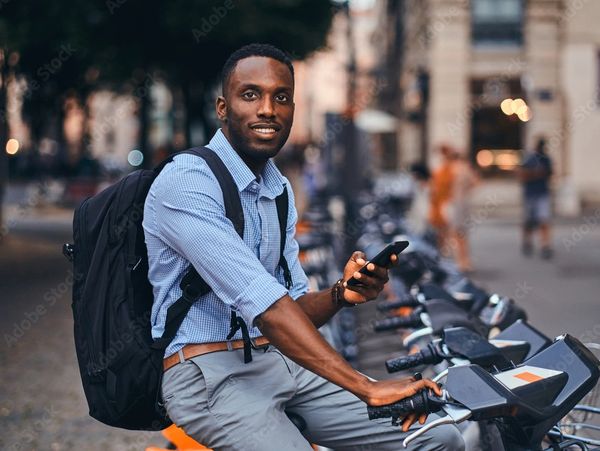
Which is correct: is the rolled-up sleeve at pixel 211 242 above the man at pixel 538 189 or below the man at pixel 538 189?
above

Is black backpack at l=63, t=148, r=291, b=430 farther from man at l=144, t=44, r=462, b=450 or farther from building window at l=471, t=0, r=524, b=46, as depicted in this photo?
building window at l=471, t=0, r=524, b=46

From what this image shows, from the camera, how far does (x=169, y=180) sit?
2.33m

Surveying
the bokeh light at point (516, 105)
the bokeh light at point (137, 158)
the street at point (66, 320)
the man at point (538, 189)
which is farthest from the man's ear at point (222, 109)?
the bokeh light at point (516, 105)

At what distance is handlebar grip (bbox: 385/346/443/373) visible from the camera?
276cm

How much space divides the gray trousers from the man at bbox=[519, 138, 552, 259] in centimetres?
1233

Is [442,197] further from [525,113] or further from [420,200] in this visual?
[525,113]

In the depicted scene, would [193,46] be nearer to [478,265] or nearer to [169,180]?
[478,265]

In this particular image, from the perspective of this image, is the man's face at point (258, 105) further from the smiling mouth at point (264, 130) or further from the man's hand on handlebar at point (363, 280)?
the man's hand on handlebar at point (363, 280)

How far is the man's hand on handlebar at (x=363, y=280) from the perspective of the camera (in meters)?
2.27

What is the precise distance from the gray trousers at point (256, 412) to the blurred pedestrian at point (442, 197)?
1125 centimetres

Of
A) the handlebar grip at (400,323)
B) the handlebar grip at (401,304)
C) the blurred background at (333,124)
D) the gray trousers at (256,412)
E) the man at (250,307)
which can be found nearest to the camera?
the man at (250,307)

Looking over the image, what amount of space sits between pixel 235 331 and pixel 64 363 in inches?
213

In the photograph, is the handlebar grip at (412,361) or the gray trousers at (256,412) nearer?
the gray trousers at (256,412)

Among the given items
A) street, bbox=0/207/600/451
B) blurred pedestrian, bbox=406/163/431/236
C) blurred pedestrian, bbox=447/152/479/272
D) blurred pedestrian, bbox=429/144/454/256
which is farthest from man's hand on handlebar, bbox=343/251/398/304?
blurred pedestrian, bbox=429/144/454/256
